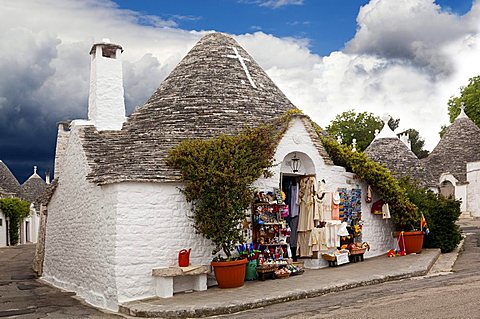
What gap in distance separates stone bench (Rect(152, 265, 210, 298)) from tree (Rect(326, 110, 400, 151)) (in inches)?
1603

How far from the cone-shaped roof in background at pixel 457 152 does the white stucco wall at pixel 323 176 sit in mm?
21960

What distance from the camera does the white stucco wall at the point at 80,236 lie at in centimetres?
1200

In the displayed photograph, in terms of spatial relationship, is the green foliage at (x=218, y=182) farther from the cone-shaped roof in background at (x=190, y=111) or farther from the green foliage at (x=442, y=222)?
the green foliage at (x=442, y=222)

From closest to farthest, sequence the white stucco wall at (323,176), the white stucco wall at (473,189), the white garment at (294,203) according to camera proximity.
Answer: the white stucco wall at (323,176) < the white garment at (294,203) < the white stucco wall at (473,189)

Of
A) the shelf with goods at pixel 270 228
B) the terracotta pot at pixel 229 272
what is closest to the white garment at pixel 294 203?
the shelf with goods at pixel 270 228

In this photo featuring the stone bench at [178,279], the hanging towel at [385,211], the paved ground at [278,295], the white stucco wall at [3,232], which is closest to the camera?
the paved ground at [278,295]

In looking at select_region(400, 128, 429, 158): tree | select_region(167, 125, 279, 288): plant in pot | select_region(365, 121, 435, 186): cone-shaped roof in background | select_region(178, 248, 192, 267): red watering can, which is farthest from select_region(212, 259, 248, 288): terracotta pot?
select_region(400, 128, 429, 158): tree

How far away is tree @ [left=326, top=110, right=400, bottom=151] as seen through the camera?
51812 mm

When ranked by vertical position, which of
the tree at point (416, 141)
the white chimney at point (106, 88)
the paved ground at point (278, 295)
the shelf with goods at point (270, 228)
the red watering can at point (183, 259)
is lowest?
the paved ground at point (278, 295)

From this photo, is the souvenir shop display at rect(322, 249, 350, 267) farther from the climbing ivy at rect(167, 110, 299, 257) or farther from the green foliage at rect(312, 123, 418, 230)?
the climbing ivy at rect(167, 110, 299, 257)

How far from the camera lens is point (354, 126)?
52344mm

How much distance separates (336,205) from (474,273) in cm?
371

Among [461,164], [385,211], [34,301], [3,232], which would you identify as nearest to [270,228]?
[385,211]

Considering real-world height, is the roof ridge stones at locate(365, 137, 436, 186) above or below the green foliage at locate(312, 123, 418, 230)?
above
